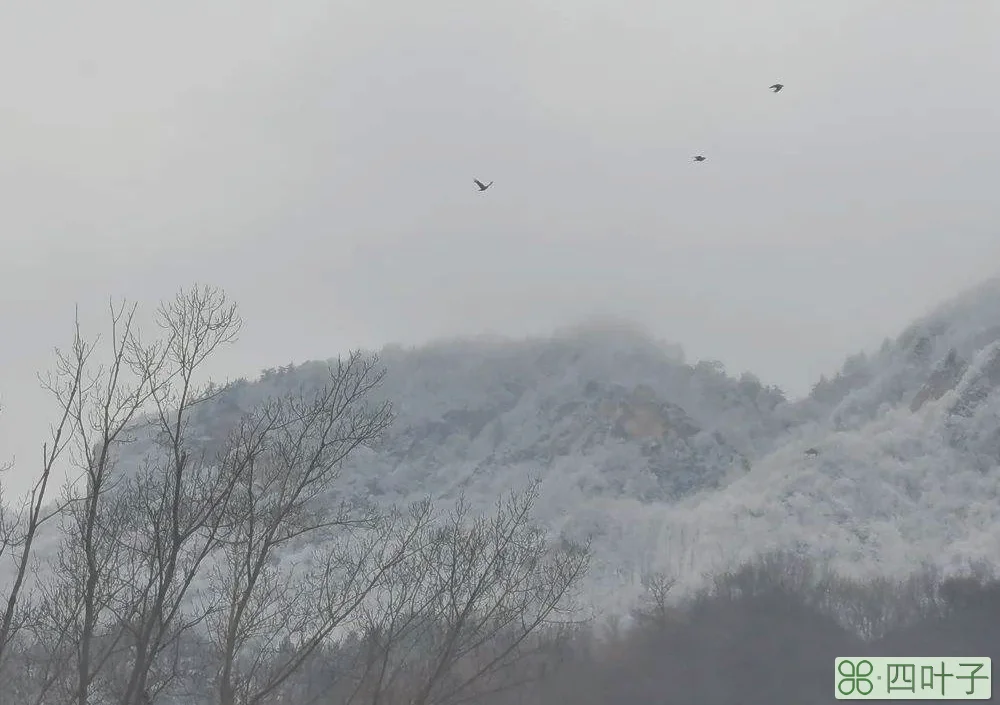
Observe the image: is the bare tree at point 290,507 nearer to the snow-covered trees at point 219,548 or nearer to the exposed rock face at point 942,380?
the snow-covered trees at point 219,548

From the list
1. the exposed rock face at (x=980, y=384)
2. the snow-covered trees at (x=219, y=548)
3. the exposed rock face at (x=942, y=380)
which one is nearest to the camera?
the snow-covered trees at (x=219, y=548)

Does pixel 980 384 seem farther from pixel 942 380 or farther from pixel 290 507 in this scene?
pixel 290 507

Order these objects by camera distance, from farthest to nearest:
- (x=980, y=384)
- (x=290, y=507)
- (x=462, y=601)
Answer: (x=980, y=384) → (x=462, y=601) → (x=290, y=507)

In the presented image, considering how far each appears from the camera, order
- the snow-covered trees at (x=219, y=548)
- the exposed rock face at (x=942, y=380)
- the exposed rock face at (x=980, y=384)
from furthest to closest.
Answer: the exposed rock face at (x=942, y=380), the exposed rock face at (x=980, y=384), the snow-covered trees at (x=219, y=548)

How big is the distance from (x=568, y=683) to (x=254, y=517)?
46.2 meters

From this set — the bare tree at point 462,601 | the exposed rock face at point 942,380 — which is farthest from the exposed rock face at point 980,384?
the bare tree at point 462,601

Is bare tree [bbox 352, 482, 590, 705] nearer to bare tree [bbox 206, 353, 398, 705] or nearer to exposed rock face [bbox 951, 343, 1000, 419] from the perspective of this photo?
bare tree [bbox 206, 353, 398, 705]

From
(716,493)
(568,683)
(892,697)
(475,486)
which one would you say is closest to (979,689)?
(892,697)

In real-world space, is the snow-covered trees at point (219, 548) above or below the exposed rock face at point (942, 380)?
below

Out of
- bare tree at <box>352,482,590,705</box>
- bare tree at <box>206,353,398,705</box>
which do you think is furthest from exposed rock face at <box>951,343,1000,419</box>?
bare tree at <box>206,353,398,705</box>

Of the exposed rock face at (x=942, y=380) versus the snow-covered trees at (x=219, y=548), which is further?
the exposed rock face at (x=942, y=380)

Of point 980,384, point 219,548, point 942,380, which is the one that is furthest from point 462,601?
point 942,380

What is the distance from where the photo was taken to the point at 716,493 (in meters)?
→ 178

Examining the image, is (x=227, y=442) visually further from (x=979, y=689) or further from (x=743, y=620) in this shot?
(x=743, y=620)
